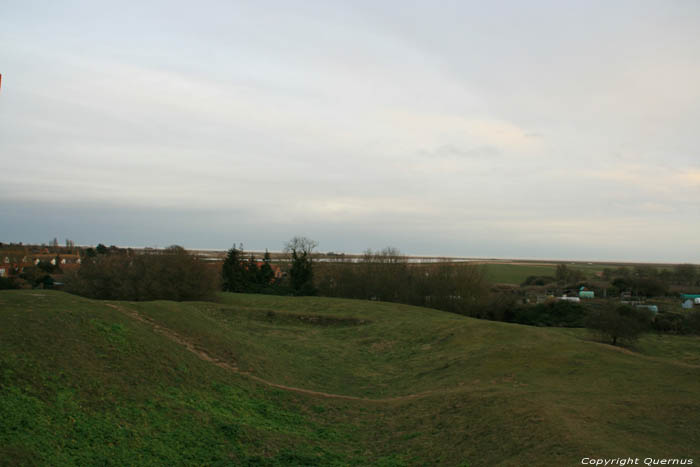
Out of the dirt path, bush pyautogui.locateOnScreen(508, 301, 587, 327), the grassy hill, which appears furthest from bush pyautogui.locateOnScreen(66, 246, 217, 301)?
bush pyautogui.locateOnScreen(508, 301, 587, 327)

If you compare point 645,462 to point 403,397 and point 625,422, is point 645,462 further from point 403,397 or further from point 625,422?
point 403,397

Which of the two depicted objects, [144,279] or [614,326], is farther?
[144,279]

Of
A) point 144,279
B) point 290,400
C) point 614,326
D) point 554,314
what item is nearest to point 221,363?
point 290,400

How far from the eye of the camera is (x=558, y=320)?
41.9 meters

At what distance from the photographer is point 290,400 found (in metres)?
13.9

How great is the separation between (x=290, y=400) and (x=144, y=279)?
94.5 feet

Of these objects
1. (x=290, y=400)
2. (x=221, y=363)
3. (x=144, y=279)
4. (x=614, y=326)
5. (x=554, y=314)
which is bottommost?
(x=554, y=314)

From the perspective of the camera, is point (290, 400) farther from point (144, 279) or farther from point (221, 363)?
point (144, 279)

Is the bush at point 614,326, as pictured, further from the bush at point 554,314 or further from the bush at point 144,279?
the bush at point 144,279

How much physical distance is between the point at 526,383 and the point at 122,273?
35029mm

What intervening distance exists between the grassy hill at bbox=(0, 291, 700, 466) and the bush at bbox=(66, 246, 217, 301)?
20249mm

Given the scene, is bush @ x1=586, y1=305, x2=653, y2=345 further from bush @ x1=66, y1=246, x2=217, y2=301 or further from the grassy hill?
bush @ x1=66, y1=246, x2=217, y2=301

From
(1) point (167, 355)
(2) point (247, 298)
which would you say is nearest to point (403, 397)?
(1) point (167, 355)

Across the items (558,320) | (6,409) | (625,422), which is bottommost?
(558,320)
